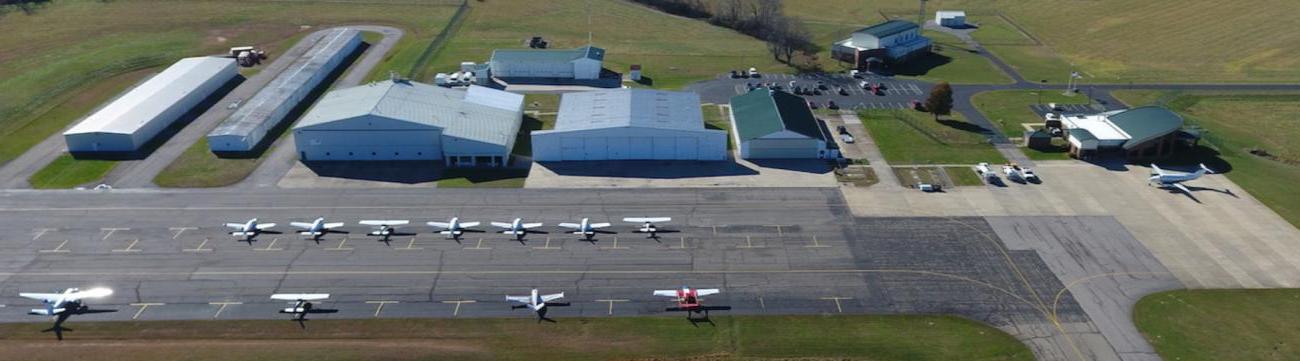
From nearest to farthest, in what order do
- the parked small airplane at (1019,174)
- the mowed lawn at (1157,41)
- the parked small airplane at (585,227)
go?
the parked small airplane at (585,227)
the parked small airplane at (1019,174)
the mowed lawn at (1157,41)

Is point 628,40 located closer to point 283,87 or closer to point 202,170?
point 283,87

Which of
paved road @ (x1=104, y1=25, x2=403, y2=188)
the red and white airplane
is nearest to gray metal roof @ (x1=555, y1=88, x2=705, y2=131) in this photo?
the red and white airplane

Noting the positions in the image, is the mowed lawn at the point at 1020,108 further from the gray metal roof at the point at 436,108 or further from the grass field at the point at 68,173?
the grass field at the point at 68,173

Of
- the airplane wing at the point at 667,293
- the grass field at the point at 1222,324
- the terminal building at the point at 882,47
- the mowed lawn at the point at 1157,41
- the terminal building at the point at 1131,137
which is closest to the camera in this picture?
the grass field at the point at 1222,324

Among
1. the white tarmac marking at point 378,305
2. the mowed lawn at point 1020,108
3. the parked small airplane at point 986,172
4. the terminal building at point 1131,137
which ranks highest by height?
the terminal building at point 1131,137

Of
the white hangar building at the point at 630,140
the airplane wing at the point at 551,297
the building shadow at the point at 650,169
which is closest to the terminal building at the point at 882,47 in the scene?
the white hangar building at the point at 630,140

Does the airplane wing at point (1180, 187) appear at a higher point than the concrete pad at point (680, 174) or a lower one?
higher

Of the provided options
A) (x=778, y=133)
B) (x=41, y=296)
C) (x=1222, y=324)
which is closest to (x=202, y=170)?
(x=41, y=296)
